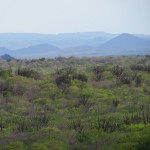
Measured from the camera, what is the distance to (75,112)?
19828 millimetres

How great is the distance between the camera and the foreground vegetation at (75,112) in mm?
13555

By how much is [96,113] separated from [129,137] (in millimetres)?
5444

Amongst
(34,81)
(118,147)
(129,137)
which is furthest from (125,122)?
(34,81)

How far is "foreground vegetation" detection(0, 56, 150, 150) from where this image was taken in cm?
1355

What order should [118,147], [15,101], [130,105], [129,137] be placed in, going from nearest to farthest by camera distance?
1. [118,147]
2. [129,137]
3. [130,105]
4. [15,101]

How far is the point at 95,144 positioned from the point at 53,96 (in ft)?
35.6

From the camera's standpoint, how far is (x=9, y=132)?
1545 centimetres

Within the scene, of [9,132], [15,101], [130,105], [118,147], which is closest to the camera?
[118,147]

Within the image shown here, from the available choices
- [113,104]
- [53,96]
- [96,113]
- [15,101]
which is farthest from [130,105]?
[15,101]

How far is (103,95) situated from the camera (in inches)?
930

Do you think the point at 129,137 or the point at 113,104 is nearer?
the point at 129,137

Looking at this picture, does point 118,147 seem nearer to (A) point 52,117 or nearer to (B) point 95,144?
(B) point 95,144

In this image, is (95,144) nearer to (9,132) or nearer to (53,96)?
(9,132)

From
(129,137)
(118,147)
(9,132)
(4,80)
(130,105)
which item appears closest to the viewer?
(118,147)
